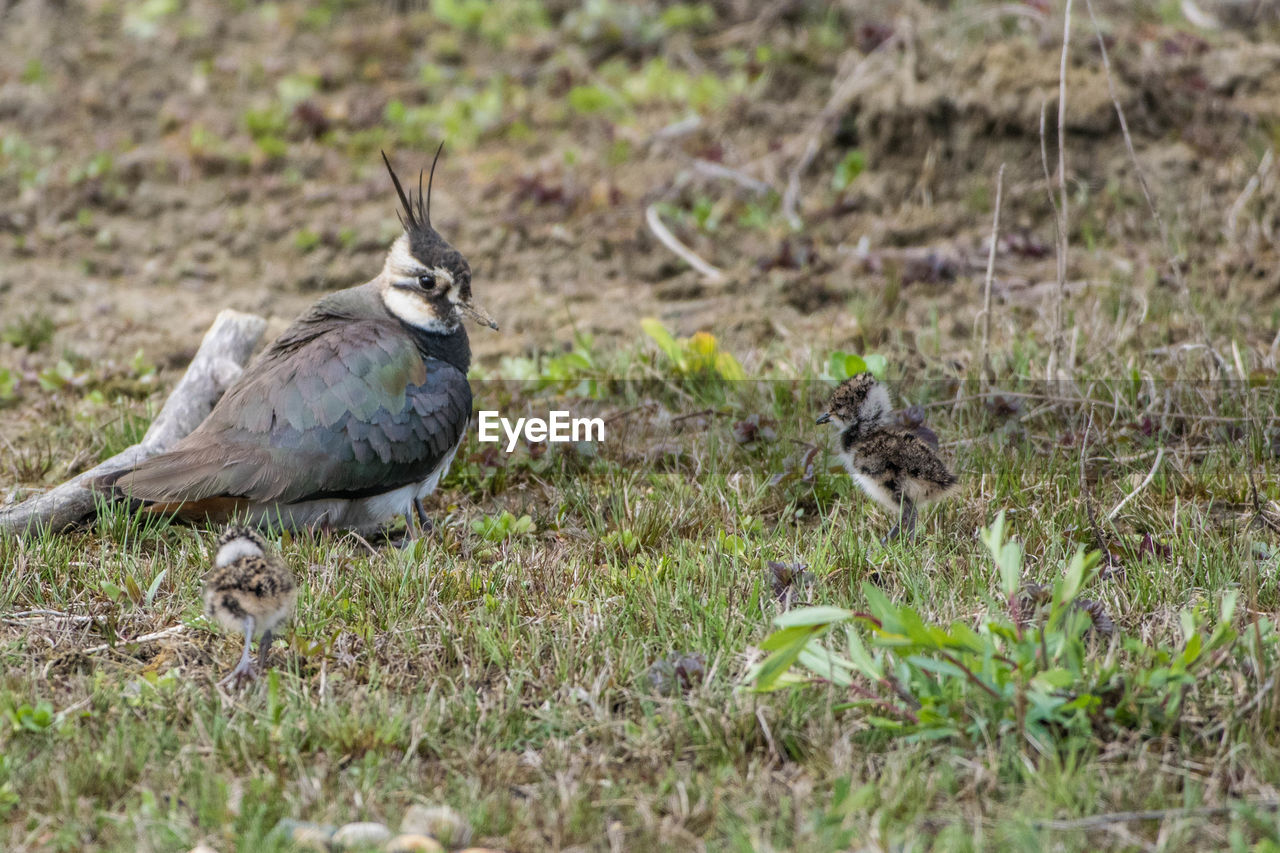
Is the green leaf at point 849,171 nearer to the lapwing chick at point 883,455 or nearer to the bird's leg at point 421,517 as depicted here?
the lapwing chick at point 883,455

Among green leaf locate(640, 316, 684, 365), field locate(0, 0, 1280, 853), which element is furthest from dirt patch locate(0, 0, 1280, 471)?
green leaf locate(640, 316, 684, 365)

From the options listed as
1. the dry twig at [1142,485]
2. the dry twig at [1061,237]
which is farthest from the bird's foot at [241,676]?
the dry twig at [1061,237]

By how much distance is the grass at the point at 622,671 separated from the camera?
2.96 meters

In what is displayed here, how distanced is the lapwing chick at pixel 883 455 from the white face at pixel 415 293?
1.60 m

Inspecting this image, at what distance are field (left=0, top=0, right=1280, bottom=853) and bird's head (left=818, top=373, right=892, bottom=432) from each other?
31 centimetres

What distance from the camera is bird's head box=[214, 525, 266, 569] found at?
3668mm

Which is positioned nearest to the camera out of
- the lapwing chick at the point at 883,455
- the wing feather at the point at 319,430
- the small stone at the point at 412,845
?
the small stone at the point at 412,845

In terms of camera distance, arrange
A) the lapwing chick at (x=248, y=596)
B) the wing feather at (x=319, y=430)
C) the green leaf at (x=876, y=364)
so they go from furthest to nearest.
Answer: the green leaf at (x=876, y=364)
the wing feather at (x=319, y=430)
the lapwing chick at (x=248, y=596)

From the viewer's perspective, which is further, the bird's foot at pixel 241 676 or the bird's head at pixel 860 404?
the bird's head at pixel 860 404

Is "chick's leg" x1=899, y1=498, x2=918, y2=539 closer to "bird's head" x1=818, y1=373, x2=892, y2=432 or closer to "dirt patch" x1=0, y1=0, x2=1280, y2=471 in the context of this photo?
"bird's head" x1=818, y1=373, x2=892, y2=432

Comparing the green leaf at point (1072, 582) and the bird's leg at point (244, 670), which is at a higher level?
the green leaf at point (1072, 582)

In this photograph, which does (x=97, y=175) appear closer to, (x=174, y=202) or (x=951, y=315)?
(x=174, y=202)

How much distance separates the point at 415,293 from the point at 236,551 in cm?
177

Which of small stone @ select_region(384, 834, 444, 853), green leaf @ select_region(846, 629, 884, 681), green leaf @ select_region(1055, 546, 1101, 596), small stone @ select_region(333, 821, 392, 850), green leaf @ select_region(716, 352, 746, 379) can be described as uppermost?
green leaf @ select_region(1055, 546, 1101, 596)
